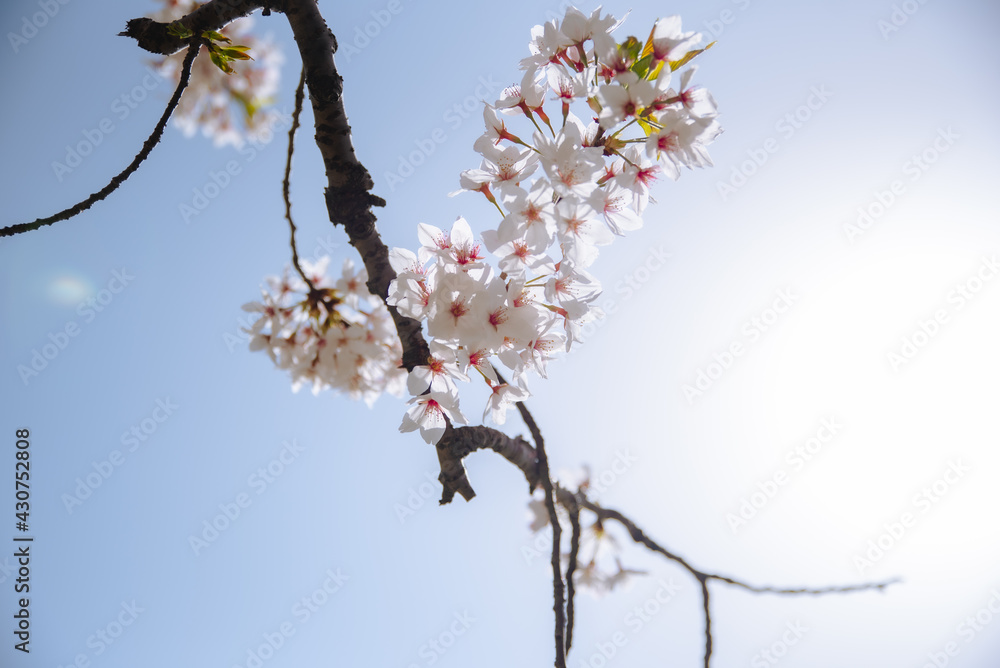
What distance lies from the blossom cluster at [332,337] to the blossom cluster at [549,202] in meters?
1.05

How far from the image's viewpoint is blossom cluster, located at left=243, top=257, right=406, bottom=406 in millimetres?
2348

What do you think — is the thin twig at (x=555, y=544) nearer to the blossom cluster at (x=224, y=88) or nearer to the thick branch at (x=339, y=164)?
the thick branch at (x=339, y=164)

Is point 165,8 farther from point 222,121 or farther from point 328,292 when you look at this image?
point 328,292

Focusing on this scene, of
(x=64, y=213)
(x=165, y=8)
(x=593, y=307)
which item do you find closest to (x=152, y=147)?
(x=64, y=213)

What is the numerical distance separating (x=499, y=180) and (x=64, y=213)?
1096 millimetres

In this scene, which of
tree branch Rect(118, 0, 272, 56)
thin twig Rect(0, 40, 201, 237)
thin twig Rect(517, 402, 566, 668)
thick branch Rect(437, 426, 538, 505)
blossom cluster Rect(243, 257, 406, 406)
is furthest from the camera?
blossom cluster Rect(243, 257, 406, 406)

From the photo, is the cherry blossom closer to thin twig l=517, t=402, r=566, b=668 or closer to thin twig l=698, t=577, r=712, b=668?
thin twig l=517, t=402, r=566, b=668

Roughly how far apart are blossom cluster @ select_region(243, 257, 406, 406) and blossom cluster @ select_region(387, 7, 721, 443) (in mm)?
1046

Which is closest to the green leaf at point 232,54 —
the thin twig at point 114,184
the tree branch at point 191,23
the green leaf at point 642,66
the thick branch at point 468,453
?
the tree branch at point 191,23

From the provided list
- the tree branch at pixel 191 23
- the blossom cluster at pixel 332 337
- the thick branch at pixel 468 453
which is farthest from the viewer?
the blossom cluster at pixel 332 337

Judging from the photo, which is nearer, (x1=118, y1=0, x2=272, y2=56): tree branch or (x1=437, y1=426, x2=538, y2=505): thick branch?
(x1=118, y1=0, x2=272, y2=56): tree branch

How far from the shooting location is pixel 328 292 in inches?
93.9

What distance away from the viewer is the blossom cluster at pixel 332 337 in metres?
2.35

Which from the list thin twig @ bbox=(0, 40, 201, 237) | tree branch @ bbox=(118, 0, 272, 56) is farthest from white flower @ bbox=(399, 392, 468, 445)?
tree branch @ bbox=(118, 0, 272, 56)
